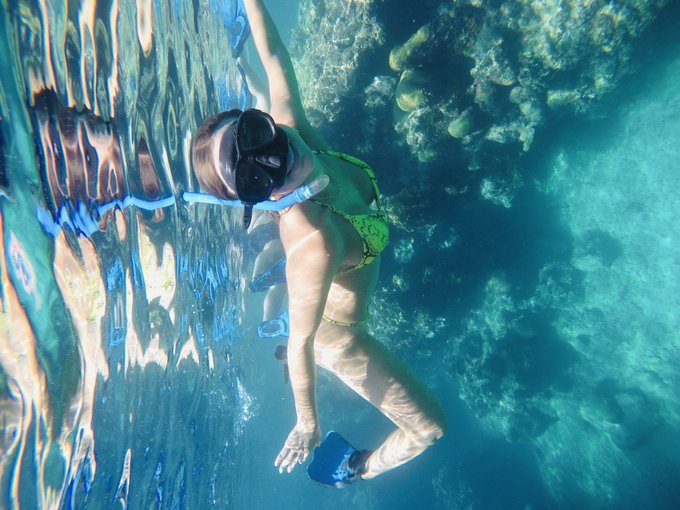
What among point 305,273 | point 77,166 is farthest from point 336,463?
point 77,166

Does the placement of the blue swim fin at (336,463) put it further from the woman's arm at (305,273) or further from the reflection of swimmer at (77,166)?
the reflection of swimmer at (77,166)

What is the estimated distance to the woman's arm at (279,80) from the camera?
3.42 meters

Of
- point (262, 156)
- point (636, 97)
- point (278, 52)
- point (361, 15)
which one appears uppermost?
point (361, 15)

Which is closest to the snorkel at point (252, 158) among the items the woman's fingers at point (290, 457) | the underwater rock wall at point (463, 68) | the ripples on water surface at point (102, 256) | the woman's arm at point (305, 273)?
the woman's arm at point (305, 273)

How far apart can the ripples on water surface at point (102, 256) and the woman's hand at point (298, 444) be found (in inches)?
62.8

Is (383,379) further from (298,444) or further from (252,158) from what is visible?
(252,158)

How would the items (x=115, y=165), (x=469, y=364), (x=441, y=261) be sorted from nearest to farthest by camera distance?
(x=115, y=165)
(x=441, y=261)
(x=469, y=364)

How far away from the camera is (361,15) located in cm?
580

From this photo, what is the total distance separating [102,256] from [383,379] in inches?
109

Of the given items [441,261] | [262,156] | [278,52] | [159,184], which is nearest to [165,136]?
[159,184]

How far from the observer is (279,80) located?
3.58 m

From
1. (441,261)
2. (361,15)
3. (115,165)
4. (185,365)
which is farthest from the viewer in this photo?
(441,261)

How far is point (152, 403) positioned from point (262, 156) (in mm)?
3465

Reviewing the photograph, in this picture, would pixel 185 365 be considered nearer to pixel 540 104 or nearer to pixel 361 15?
pixel 361 15
